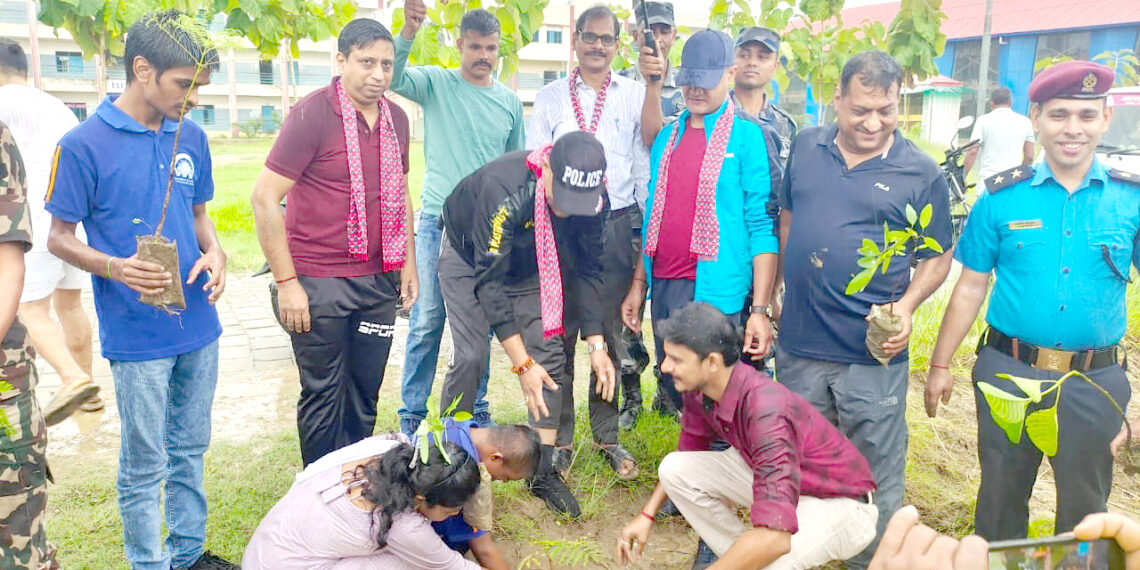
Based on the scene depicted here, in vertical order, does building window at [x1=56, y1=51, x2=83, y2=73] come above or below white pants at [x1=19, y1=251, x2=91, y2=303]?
above

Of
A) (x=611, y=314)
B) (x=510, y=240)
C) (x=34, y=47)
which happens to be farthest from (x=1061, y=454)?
(x=34, y=47)

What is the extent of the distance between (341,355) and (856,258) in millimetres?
2050

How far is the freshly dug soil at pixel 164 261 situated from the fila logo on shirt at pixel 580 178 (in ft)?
4.30

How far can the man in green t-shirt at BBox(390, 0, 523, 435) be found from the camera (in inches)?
157

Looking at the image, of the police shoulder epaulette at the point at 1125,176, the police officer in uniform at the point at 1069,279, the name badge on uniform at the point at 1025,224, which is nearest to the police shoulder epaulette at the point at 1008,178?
the police officer in uniform at the point at 1069,279

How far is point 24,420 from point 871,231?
2.75 meters

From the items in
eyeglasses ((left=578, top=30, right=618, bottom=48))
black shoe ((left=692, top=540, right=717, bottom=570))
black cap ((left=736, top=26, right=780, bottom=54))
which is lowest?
black shoe ((left=692, top=540, right=717, bottom=570))

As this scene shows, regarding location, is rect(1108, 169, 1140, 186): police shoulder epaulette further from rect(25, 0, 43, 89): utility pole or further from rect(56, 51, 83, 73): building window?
rect(56, 51, 83, 73): building window

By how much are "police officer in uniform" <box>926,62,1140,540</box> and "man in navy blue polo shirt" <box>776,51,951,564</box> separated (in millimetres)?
299

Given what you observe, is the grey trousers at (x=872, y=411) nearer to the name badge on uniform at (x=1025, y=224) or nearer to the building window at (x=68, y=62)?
the name badge on uniform at (x=1025, y=224)

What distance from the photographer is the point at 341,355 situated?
331cm

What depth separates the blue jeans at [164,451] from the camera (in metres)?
2.66

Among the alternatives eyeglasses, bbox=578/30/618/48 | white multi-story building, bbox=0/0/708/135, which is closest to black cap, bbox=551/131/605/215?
eyeglasses, bbox=578/30/618/48

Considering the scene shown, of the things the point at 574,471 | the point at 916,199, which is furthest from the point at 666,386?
the point at 916,199
